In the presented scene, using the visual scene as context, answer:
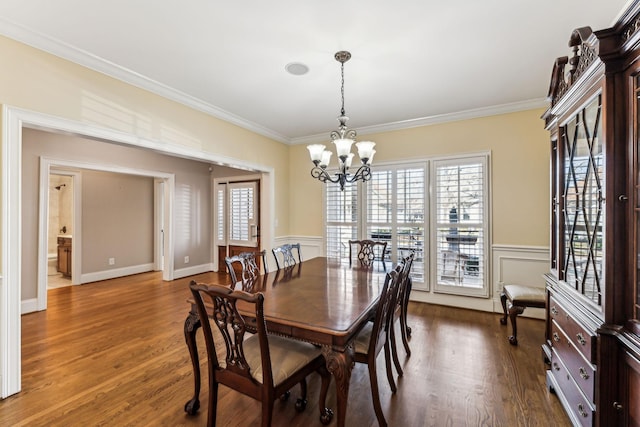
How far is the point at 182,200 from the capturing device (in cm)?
602

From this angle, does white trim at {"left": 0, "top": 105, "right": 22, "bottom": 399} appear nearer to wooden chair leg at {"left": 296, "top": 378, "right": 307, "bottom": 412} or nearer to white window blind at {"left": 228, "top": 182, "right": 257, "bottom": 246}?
wooden chair leg at {"left": 296, "top": 378, "right": 307, "bottom": 412}

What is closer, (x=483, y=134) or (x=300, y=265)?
(x=300, y=265)

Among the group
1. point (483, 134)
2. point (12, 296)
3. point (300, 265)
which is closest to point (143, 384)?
point (12, 296)

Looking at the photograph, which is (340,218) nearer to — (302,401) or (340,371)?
(302,401)

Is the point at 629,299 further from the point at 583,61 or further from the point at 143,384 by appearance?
the point at 143,384

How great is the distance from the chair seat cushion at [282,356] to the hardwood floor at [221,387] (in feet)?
1.59

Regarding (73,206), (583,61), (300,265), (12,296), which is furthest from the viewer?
(73,206)

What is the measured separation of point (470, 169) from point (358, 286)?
2.62 m

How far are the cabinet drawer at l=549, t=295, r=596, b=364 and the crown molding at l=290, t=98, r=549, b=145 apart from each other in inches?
90.5

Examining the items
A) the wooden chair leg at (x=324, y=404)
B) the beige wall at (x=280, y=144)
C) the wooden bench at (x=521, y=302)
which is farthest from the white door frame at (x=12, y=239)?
the wooden bench at (x=521, y=302)

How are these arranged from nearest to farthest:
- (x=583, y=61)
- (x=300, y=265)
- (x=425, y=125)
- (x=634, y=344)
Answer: (x=634, y=344) < (x=583, y=61) < (x=300, y=265) < (x=425, y=125)

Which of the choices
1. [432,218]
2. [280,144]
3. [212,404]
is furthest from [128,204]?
[432,218]

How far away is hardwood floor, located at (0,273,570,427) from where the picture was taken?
1923mm

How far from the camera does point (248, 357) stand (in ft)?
5.72
